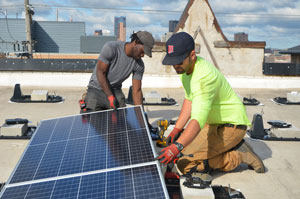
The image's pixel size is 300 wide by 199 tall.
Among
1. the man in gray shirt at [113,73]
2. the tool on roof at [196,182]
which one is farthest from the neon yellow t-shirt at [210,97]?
the man in gray shirt at [113,73]

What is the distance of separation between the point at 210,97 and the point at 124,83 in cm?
1224

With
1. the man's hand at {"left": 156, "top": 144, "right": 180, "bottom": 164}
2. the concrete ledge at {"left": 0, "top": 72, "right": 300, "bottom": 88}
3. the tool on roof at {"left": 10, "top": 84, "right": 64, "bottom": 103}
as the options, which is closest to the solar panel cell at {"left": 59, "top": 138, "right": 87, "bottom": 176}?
the man's hand at {"left": 156, "top": 144, "right": 180, "bottom": 164}

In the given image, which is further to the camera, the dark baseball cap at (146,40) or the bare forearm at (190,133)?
the dark baseball cap at (146,40)

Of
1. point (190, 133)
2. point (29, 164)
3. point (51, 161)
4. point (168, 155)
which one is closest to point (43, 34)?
point (29, 164)

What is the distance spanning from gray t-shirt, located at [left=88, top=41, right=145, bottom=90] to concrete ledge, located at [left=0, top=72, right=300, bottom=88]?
390 inches

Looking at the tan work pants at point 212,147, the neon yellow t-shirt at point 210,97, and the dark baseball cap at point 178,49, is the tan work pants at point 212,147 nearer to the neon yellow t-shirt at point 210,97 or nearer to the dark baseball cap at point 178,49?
the neon yellow t-shirt at point 210,97

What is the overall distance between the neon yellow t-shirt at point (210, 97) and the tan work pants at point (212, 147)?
0.47 feet

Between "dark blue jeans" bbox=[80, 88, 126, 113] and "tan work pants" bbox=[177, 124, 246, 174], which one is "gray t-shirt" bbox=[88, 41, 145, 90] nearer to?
"dark blue jeans" bbox=[80, 88, 126, 113]

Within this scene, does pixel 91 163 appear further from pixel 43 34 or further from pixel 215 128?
pixel 43 34

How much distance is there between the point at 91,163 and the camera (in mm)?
3416

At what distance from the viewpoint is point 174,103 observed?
11445 millimetres

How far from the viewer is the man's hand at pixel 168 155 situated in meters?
3.27

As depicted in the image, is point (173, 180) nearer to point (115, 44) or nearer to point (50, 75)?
point (115, 44)

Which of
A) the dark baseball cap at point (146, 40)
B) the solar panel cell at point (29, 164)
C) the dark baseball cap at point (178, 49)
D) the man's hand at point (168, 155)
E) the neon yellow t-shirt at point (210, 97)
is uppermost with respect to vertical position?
the dark baseball cap at point (146, 40)
